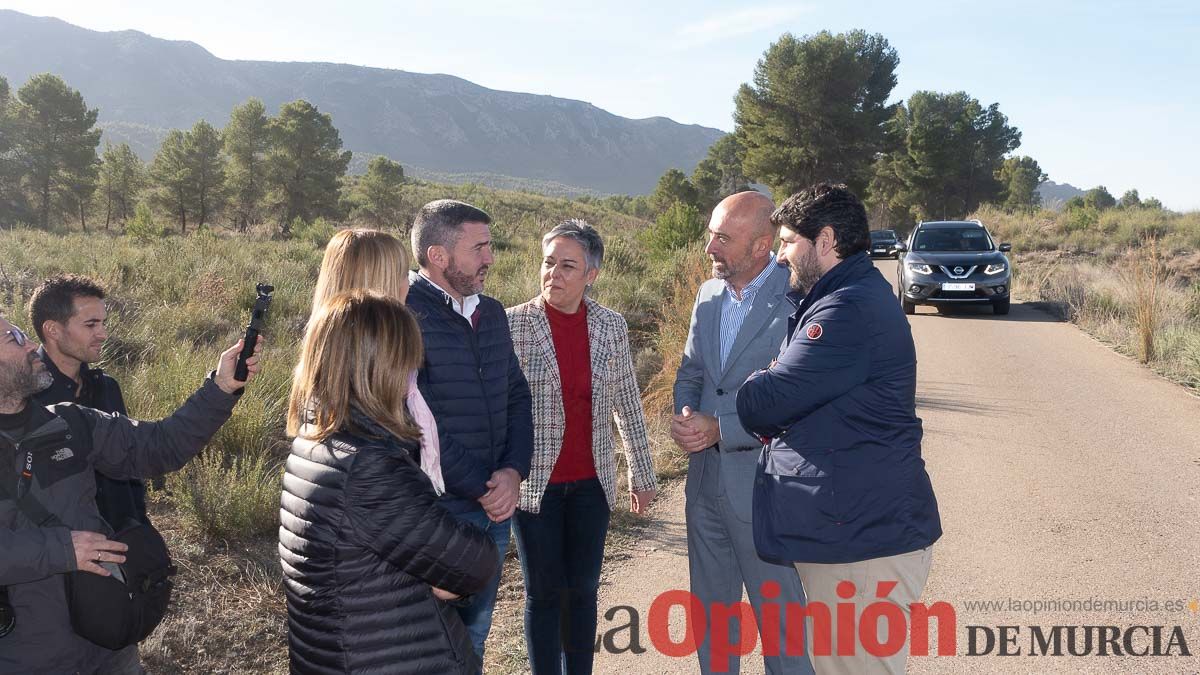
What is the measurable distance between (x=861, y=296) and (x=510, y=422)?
152cm

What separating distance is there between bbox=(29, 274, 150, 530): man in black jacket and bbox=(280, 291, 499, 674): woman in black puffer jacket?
3.61ft

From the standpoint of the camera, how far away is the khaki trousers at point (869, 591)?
257 cm

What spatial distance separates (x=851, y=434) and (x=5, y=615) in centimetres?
251

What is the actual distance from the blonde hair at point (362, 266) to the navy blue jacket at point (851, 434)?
1.36 m

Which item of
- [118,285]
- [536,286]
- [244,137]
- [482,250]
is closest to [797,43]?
[244,137]

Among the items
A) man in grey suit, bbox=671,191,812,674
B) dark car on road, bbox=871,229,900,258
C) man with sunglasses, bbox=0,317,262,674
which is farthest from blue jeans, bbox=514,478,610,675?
dark car on road, bbox=871,229,900,258

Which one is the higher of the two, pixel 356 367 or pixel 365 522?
pixel 356 367

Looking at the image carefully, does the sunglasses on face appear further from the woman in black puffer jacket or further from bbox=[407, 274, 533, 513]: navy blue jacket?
bbox=[407, 274, 533, 513]: navy blue jacket

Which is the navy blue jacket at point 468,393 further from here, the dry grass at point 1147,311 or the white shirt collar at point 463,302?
the dry grass at point 1147,311

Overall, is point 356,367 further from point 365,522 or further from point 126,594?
point 126,594

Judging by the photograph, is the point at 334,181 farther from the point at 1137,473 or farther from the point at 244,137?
the point at 1137,473

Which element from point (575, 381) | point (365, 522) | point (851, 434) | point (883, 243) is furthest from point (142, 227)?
point (883, 243)

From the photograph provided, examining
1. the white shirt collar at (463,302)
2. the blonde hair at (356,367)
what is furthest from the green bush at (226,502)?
the blonde hair at (356,367)

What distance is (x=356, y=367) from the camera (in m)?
2.19
